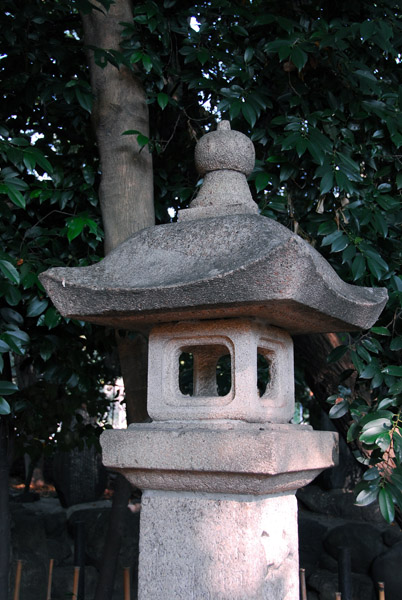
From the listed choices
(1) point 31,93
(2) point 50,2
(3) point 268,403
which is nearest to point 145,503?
(3) point 268,403

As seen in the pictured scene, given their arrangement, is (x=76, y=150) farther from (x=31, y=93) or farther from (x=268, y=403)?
(x=268, y=403)

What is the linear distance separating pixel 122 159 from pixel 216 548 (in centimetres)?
181

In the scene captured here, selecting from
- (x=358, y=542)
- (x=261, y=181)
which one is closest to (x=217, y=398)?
(x=261, y=181)

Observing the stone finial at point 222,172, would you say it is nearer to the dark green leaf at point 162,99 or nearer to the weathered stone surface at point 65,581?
the dark green leaf at point 162,99

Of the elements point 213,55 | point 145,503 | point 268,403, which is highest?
point 213,55

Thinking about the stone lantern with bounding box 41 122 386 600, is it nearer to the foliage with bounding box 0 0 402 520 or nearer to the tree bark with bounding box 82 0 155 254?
the foliage with bounding box 0 0 402 520

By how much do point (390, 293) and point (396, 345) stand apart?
24 cm

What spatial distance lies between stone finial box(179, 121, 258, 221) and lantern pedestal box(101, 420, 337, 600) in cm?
77

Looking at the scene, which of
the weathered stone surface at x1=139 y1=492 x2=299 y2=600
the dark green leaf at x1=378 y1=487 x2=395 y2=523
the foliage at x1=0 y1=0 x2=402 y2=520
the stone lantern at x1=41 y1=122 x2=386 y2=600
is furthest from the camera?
the foliage at x1=0 y1=0 x2=402 y2=520

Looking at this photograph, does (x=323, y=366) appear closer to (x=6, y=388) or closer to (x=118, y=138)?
(x=118, y=138)

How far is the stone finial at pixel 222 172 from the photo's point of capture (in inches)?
86.6

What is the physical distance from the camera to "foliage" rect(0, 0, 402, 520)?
270 centimetres

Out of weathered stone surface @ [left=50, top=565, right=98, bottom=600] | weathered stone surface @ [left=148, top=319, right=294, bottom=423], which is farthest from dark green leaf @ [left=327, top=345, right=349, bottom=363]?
weathered stone surface @ [left=50, top=565, right=98, bottom=600]

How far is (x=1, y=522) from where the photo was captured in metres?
3.20
